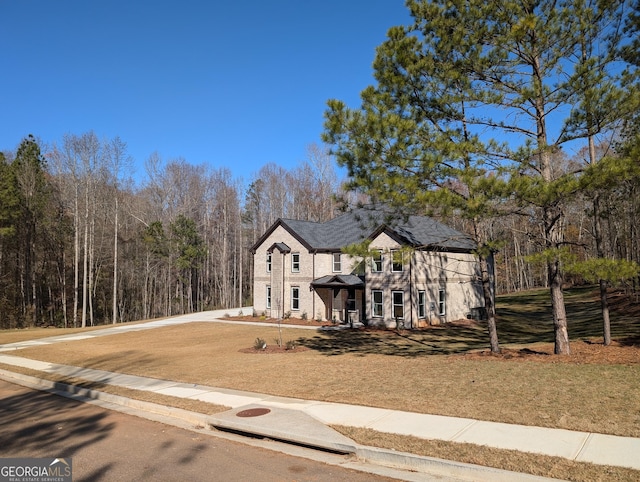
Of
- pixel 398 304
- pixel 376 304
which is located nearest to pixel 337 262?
pixel 376 304

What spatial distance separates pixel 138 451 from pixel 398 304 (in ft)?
69.6

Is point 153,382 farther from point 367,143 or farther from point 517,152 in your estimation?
point 517,152

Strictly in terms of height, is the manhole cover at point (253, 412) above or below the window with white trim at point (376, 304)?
below

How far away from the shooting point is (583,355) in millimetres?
12055

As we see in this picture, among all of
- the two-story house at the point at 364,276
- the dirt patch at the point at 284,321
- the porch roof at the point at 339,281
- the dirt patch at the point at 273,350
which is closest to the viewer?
the dirt patch at the point at 273,350

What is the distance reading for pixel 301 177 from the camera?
2314 inches

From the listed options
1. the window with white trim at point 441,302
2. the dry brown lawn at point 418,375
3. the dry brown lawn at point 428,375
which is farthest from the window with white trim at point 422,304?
the dry brown lawn at point 418,375

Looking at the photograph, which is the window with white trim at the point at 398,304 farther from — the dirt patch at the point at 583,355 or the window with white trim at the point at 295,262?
the dirt patch at the point at 583,355

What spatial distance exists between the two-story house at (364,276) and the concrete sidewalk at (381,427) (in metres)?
16.0

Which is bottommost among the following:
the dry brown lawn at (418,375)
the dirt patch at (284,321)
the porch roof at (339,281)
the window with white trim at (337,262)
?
the dirt patch at (284,321)

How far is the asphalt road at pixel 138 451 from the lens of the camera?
18.9 ft

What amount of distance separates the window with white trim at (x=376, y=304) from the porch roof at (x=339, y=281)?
1.17 metres

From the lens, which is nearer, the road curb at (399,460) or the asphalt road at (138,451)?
the road curb at (399,460)

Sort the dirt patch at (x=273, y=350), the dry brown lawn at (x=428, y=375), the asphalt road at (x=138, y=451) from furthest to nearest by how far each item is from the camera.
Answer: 1. the dirt patch at (x=273, y=350)
2. the dry brown lawn at (x=428, y=375)
3. the asphalt road at (x=138, y=451)
